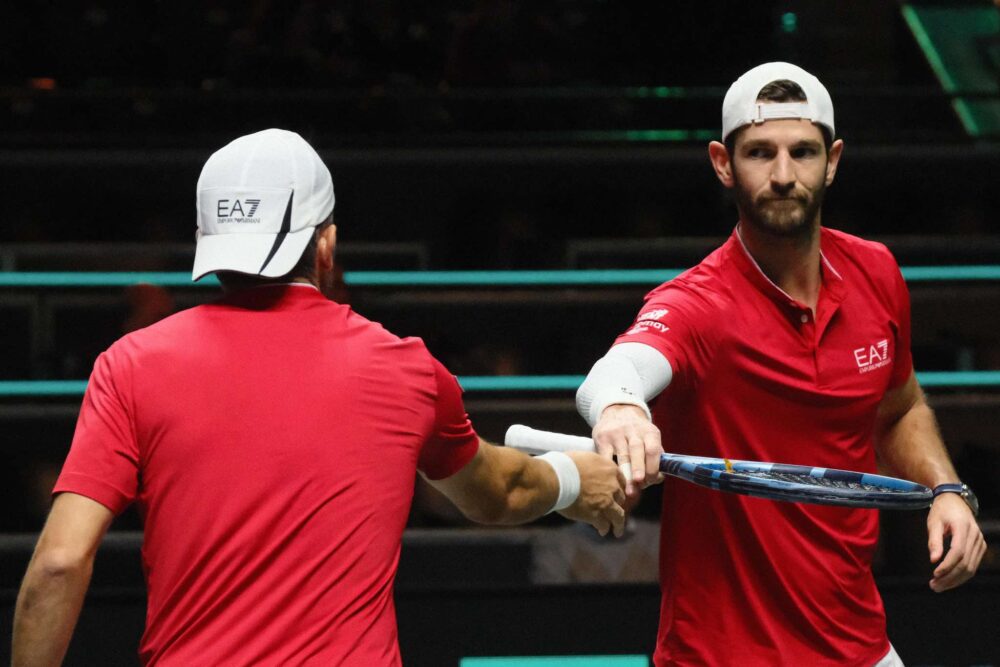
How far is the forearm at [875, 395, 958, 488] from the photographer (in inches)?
122

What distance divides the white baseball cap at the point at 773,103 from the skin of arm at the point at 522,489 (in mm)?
769

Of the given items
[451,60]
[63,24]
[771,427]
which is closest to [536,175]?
[451,60]

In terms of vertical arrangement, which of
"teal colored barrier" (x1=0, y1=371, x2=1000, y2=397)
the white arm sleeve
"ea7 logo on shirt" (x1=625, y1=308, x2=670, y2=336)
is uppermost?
"ea7 logo on shirt" (x1=625, y1=308, x2=670, y2=336)

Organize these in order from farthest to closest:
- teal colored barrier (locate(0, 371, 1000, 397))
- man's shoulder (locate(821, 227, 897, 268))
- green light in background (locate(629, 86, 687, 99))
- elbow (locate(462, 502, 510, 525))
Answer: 1. green light in background (locate(629, 86, 687, 99))
2. teal colored barrier (locate(0, 371, 1000, 397))
3. man's shoulder (locate(821, 227, 897, 268))
4. elbow (locate(462, 502, 510, 525))

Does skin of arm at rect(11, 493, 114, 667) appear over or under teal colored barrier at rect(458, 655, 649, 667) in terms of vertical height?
over

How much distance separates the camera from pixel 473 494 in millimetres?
2576

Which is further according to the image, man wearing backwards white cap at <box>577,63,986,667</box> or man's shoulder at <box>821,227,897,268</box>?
man's shoulder at <box>821,227,897,268</box>

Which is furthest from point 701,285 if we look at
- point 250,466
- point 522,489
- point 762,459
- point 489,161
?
point 489,161

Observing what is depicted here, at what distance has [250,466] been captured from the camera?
6.99ft

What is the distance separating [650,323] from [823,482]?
0.45 m

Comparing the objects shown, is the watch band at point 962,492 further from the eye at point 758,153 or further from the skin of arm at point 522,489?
the eye at point 758,153

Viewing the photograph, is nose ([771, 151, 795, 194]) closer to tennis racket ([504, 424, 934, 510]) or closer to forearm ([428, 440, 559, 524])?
tennis racket ([504, 424, 934, 510])

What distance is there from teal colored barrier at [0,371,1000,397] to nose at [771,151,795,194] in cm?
233

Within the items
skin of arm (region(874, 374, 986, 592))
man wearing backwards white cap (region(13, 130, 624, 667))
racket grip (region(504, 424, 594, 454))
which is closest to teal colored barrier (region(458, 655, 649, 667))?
skin of arm (region(874, 374, 986, 592))
